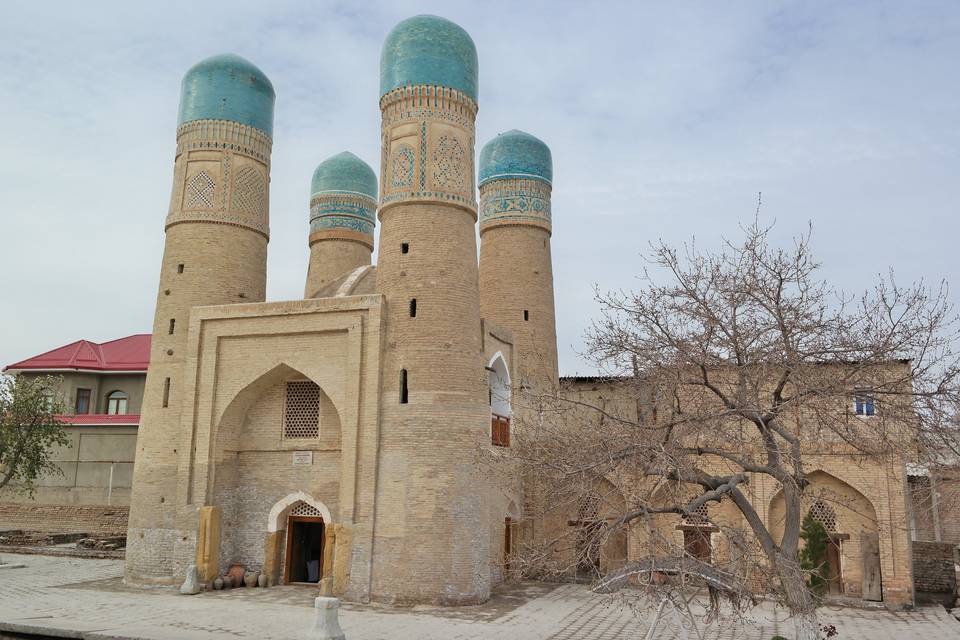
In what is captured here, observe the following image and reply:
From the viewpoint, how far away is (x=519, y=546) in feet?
60.9

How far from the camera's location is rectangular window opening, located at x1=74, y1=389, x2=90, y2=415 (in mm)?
29719

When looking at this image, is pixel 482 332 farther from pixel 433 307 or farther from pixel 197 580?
pixel 197 580

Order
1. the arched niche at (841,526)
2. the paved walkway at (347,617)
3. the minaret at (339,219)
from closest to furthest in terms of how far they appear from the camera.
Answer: the paved walkway at (347,617) → the arched niche at (841,526) → the minaret at (339,219)

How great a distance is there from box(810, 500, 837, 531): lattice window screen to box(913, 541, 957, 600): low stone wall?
88.6 inches

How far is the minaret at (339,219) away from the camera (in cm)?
2319

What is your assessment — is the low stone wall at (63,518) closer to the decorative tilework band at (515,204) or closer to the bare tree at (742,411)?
the decorative tilework band at (515,204)

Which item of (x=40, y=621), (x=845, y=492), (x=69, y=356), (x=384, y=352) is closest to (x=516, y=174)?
(x=384, y=352)

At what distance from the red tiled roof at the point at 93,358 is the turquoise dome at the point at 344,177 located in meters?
10.2

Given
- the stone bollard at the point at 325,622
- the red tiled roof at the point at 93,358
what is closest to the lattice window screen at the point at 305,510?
the stone bollard at the point at 325,622

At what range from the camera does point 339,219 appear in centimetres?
2342

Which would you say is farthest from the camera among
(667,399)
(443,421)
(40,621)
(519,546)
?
(519,546)

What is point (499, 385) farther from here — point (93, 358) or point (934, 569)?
point (93, 358)

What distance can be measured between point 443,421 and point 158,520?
638 centimetres

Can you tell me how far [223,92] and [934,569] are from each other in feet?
61.9
